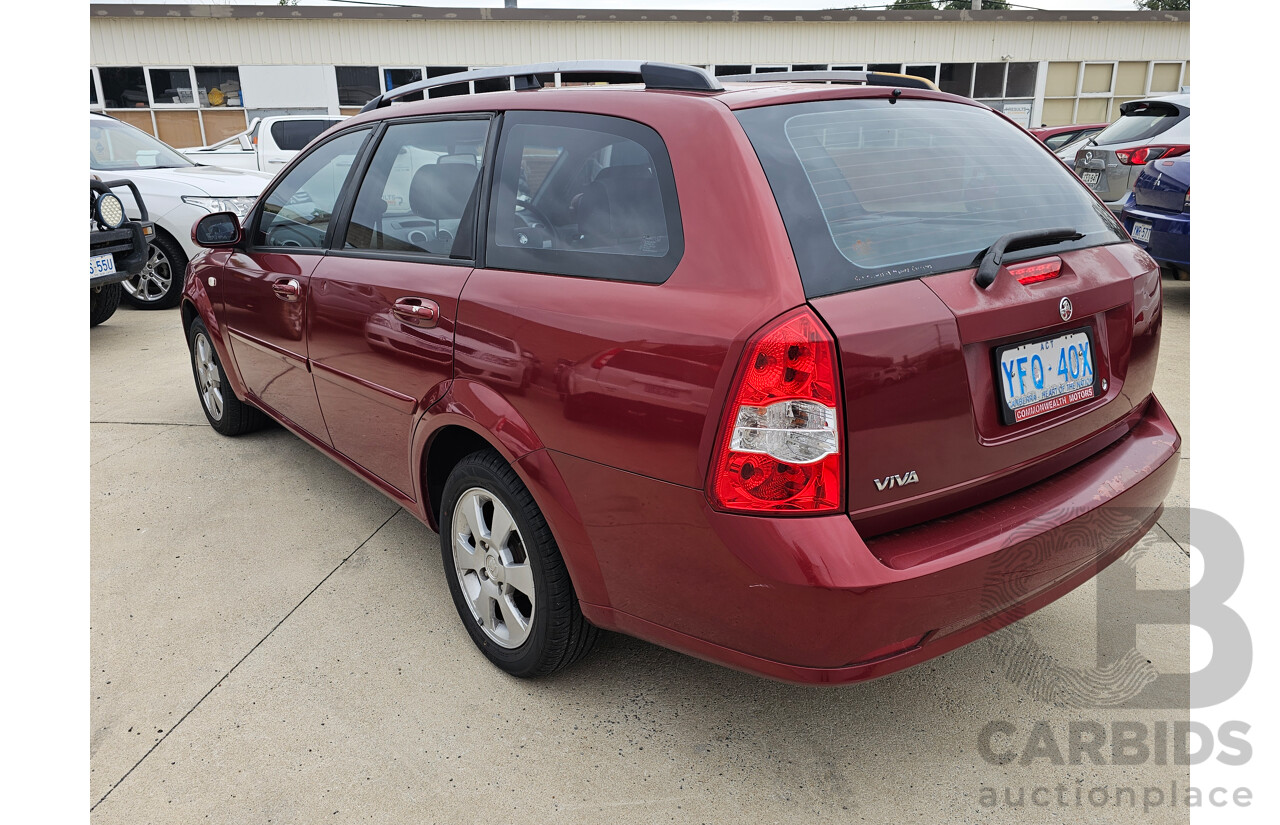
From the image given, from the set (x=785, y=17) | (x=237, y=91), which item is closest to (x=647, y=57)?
(x=785, y=17)

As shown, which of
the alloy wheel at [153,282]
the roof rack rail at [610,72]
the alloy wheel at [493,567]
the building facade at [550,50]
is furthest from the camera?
the building facade at [550,50]

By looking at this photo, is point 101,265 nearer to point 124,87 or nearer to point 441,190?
point 441,190

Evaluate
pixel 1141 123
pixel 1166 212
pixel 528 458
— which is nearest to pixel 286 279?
pixel 528 458

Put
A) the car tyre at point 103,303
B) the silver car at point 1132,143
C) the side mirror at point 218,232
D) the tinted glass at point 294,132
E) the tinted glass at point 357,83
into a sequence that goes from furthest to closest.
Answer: the tinted glass at point 357,83
the tinted glass at point 294,132
the silver car at point 1132,143
the car tyre at point 103,303
the side mirror at point 218,232

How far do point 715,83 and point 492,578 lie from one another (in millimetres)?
1497

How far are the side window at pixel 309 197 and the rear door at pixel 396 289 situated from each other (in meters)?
0.19

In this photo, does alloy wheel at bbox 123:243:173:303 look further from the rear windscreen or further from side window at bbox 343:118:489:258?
the rear windscreen

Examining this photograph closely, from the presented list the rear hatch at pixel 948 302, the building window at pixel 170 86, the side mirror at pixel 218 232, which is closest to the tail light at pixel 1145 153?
the rear hatch at pixel 948 302

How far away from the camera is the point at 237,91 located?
1916 centimetres

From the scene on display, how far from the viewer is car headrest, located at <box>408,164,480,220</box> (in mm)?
2494

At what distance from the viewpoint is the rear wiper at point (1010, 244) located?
1.83 m

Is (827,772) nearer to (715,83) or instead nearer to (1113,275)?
(1113,275)

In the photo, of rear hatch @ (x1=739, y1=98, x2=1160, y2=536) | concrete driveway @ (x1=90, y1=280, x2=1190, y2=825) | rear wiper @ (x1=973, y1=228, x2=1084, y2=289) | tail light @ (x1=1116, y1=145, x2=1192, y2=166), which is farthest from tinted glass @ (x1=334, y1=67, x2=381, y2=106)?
rear wiper @ (x1=973, y1=228, x2=1084, y2=289)

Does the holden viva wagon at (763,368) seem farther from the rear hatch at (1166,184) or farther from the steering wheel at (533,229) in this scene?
the rear hatch at (1166,184)
